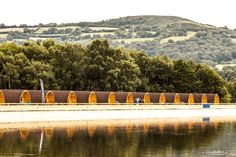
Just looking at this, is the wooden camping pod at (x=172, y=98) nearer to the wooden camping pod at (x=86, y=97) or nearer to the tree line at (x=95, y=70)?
the tree line at (x=95, y=70)

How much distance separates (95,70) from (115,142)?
68.1m

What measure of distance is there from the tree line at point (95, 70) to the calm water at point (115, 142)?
4187cm

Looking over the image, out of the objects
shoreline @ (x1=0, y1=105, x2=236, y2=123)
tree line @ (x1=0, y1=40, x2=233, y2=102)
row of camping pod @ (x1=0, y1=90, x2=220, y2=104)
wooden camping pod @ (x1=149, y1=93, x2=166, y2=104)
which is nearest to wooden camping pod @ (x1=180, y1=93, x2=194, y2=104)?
row of camping pod @ (x1=0, y1=90, x2=220, y2=104)

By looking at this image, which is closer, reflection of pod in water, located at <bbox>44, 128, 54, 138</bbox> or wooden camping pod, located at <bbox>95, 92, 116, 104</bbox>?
reflection of pod in water, located at <bbox>44, 128, 54, 138</bbox>

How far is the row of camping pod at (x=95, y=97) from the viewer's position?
83875mm

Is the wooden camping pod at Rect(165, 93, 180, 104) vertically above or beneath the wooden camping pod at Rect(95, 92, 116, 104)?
beneath

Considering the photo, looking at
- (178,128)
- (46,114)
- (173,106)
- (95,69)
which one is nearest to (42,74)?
(95,69)

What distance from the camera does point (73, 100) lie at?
94.9 metres

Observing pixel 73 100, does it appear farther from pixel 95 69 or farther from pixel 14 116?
pixel 95 69

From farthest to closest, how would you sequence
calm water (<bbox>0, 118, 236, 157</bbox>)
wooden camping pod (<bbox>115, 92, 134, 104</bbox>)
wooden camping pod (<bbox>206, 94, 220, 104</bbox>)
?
wooden camping pod (<bbox>206, 94, 220, 104</bbox>)
wooden camping pod (<bbox>115, 92, 134, 104</bbox>)
calm water (<bbox>0, 118, 236, 157</bbox>)

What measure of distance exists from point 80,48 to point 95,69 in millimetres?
6111

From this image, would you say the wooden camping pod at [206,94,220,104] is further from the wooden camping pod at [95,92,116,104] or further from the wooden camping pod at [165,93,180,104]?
the wooden camping pod at [95,92,116,104]

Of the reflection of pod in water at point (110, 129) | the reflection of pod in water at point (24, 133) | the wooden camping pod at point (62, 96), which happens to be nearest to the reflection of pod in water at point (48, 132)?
the reflection of pod in water at point (24, 133)

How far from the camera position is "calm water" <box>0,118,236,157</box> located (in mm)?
47594
